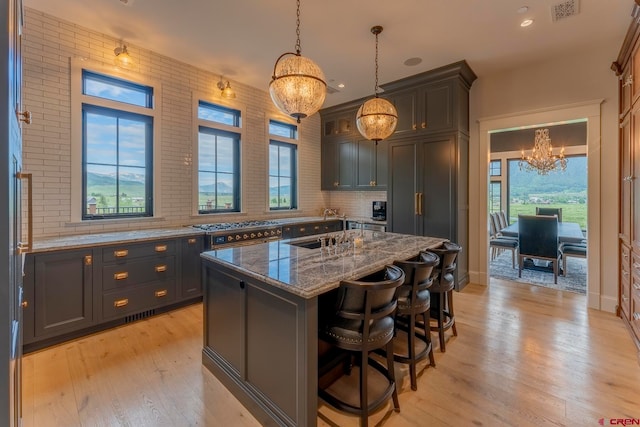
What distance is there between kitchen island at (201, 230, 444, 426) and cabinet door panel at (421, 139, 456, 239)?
1.88 metres

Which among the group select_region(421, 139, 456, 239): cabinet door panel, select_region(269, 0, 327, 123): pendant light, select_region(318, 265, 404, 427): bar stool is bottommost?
select_region(318, 265, 404, 427): bar stool

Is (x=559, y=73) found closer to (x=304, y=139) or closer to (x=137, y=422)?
(x=304, y=139)

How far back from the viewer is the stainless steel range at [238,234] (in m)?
3.62

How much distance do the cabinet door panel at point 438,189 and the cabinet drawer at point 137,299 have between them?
3.56m

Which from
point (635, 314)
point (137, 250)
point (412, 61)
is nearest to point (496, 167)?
point (412, 61)

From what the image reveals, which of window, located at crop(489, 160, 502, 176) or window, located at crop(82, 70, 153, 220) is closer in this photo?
window, located at crop(82, 70, 153, 220)

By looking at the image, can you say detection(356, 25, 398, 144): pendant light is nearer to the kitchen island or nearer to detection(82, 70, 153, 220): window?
the kitchen island

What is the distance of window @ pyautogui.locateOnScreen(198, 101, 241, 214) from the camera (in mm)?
4281

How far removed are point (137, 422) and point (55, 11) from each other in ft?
12.6

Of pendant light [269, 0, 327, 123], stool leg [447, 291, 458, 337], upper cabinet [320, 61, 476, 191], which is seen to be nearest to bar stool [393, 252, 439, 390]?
stool leg [447, 291, 458, 337]

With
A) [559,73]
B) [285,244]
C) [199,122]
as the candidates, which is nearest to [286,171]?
[199,122]

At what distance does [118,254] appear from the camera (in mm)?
2945

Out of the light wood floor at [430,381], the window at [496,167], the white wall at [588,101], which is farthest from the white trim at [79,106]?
the window at [496,167]

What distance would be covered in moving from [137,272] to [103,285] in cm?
31
